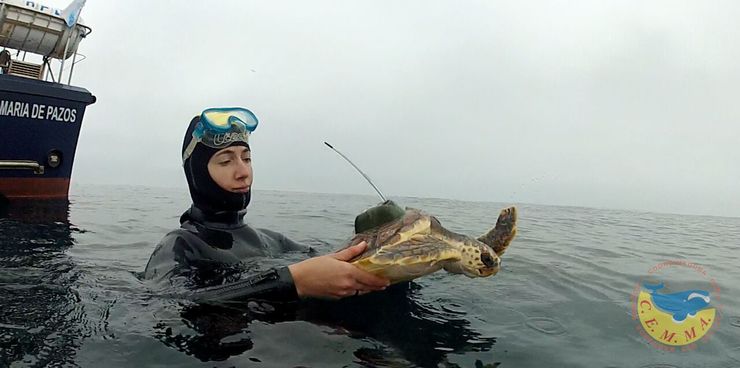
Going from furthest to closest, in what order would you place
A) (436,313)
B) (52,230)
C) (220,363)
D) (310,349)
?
(52,230)
(436,313)
(310,349)
(220,363)

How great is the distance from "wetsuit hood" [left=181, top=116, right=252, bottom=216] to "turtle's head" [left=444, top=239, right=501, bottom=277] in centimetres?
218

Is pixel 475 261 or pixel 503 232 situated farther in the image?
pixel 503 232

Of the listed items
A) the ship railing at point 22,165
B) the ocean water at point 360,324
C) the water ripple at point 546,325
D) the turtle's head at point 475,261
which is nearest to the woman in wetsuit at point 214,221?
the ocean water at point 360,324

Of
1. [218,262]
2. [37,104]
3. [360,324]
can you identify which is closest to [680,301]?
[360,324]

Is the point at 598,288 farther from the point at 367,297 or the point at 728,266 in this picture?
the point at 728,266

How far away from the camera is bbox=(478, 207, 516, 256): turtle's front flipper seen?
345cm

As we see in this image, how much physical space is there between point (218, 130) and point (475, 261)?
246 centimetres

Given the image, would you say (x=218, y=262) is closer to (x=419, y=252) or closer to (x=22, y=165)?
(x=419, y=252)

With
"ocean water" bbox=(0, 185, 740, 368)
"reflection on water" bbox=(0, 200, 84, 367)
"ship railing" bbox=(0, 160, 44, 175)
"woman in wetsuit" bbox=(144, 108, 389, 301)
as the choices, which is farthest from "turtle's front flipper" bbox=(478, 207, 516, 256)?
"ship railing" bbox=(0, 160, 44, 175)

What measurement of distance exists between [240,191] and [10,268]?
91.5 inches

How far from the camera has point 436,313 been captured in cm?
344

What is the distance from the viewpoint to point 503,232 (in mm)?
3479

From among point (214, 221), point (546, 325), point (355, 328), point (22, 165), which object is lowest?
point (22, 165)

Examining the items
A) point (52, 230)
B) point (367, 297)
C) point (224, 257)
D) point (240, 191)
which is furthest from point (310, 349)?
point (52, 230)
